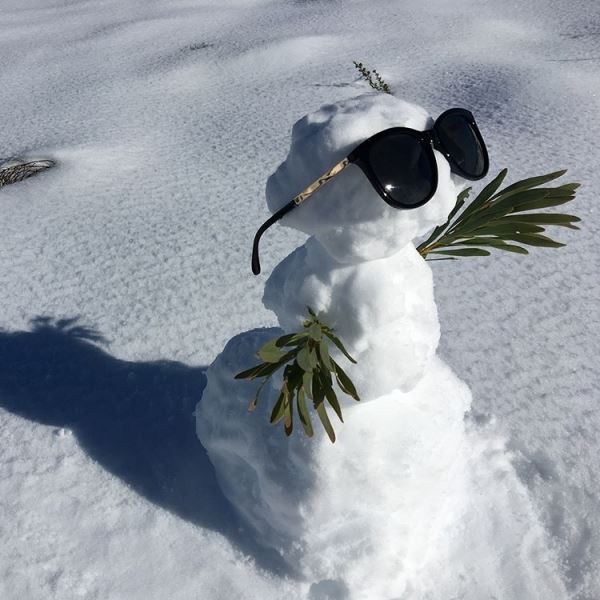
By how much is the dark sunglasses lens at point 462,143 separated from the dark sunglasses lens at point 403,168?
76mm

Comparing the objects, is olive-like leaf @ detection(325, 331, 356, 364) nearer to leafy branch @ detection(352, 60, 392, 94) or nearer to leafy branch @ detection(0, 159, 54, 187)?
leafy branch @ detection(0, 159, 54, 187)

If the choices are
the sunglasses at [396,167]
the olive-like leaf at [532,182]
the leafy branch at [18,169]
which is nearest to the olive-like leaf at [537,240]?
the olive-like leaf at [532,182]

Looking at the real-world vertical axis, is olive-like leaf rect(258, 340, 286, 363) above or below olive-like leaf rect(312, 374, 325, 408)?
above

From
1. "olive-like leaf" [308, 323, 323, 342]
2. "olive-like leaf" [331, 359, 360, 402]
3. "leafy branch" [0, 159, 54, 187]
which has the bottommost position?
"leafy branch" [0, 159, 54, 187]

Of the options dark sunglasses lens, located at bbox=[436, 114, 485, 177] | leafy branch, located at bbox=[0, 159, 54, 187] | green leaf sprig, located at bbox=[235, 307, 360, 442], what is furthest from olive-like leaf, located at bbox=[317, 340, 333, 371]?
leafy branch, located at bbox=[0, 159, 54, 187]

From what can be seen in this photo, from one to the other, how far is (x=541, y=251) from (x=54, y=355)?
64.2 inches

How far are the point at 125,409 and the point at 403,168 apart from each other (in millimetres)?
1071

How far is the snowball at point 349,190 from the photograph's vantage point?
3.07 ft

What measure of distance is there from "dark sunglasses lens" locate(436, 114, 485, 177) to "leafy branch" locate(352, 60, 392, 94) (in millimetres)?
2092

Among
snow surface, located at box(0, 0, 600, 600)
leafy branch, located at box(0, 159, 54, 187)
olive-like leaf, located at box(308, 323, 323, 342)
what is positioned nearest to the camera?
olive-like leaf, located at box(308, 323, 323, 342)

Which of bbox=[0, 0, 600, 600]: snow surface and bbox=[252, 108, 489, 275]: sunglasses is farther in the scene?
bbox=[0, 0, 600, 600]: snow surface

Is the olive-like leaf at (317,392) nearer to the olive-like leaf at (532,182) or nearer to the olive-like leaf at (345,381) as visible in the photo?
the olive-like leaf at (345,381)

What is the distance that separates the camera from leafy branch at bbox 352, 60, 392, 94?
3.06 meters

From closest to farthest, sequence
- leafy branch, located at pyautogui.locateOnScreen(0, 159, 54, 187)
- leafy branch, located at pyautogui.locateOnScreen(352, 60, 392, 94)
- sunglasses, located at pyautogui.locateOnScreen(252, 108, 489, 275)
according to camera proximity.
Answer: sunglasses, located at pyautogui.locateOnScreen(252, 108, 489, 275), leafy branch, located at pyautogui.locateOnScreen(0, 159, 54, 187), leafy branch, located at pyautogui.locateOnScreen(352, 60, 392, 94)
